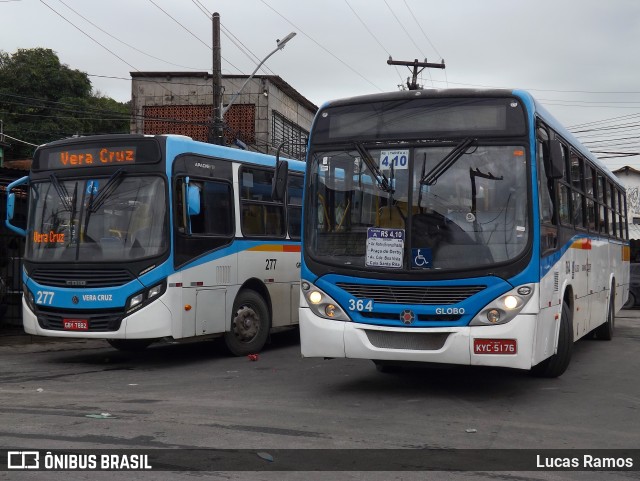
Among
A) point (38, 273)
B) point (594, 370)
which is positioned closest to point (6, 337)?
point (38, 273)

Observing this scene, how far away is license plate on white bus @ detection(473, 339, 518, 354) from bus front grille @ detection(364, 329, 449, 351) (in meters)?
0.33

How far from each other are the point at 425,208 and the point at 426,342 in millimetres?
1393

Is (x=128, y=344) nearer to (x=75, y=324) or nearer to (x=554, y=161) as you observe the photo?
(x=75, y=324)

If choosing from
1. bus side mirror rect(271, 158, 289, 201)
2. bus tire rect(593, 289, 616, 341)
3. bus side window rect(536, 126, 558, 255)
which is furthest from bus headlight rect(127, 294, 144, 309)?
bus tire rect(593, 289, 616, 341)

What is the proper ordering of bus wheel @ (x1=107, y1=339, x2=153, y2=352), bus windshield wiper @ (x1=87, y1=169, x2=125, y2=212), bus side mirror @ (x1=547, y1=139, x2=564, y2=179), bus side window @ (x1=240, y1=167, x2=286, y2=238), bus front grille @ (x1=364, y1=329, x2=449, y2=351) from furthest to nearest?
bus wheel @ (x1=107, y1=339, x2=153, y2=352) < bus side window @ (x1=240, y1=167, x2=286, y2=238) < bus windshield wiper @ (x1=87, y1=169, x2=125, y2=212) < bus side mirror @ (x1=547, y1=139, x2=564, y2=179) < bus front grille @ (x1=364, y1=329, x2=449, y2=351)

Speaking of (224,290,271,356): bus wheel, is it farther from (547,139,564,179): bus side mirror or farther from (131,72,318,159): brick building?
(131,72,318,159): brick building

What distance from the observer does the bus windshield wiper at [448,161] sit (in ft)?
28.8

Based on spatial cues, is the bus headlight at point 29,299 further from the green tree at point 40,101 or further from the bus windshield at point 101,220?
the green tree at point 40,101

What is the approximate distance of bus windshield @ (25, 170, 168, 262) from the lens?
11477 millimetres

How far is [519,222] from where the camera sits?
27.9 ft

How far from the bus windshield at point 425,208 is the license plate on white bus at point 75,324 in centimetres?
399

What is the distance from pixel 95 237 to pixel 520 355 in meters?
6.24

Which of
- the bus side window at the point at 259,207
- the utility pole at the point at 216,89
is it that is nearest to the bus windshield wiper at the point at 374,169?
the bus side window at the point at 259,207

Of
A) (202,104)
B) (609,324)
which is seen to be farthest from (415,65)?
(609,324)
